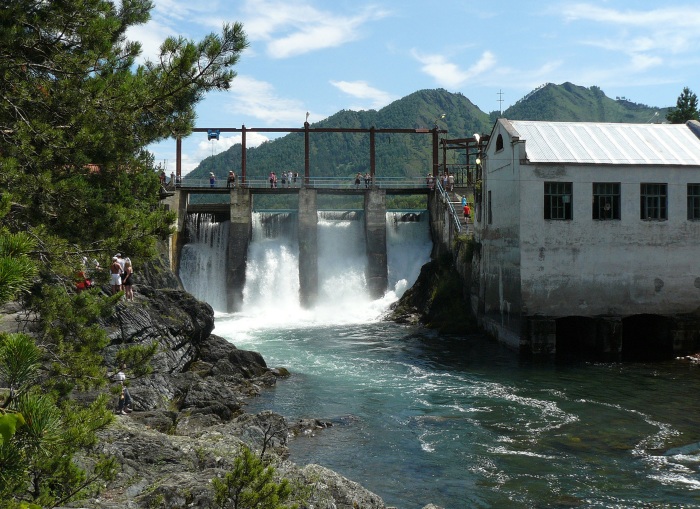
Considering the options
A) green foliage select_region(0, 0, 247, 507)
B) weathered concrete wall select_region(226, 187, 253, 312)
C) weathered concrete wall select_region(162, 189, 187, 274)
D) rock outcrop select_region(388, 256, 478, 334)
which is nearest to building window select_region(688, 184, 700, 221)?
rock outcrop select_region(388, 256, 478, 334)

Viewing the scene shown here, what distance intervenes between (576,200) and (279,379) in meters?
13.8

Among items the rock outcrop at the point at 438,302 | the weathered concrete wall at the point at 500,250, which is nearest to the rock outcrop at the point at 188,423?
the weathered concrete wall at the point at 500,250

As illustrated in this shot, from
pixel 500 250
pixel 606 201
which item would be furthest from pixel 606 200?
pixel 500 250

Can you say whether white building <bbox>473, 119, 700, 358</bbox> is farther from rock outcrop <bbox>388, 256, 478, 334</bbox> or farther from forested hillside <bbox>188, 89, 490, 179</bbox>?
forested hillside <bbox>188, 89, 490, 179</bbox>

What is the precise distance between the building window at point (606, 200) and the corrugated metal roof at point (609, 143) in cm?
102

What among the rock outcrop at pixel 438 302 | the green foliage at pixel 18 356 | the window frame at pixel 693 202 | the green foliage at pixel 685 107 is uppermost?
the green foliage at pixel 685 107

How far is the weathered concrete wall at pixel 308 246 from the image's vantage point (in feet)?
136

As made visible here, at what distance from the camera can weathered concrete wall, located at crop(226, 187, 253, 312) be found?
4109 centimetres

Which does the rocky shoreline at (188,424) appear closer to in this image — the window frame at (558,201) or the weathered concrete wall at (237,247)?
the weathered concrete wall at (237,247)

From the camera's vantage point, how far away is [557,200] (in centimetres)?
2630

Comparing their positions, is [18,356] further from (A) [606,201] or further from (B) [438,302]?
(B) [438,302]

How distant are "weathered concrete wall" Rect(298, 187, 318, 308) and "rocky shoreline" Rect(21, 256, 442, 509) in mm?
11636

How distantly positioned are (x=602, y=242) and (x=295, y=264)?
21.3m

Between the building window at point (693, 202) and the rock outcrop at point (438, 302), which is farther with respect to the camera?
the rock outcrop at point (438, 302)
